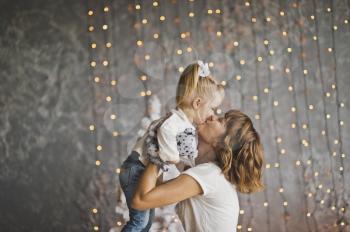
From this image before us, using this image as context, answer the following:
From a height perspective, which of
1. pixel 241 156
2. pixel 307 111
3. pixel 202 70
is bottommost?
pixel 241 156

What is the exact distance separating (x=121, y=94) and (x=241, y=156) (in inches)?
48.8

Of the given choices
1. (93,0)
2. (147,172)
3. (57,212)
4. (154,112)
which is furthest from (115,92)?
(147,172)

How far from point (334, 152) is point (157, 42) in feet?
3.88

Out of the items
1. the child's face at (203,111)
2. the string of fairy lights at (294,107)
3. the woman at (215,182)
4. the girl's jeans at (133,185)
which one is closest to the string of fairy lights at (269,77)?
the string of fairy lights at (294,107)

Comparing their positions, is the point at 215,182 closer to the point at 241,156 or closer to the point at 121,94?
the point at 241,156

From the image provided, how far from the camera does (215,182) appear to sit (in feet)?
4.40

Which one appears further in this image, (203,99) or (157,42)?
(157,42)

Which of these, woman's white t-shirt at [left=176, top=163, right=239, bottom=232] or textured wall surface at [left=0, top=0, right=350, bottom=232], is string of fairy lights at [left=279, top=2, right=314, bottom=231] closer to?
textured wall surface at [left=0, top=0, right=350, bottom=232]

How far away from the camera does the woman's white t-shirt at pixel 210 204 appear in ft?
4.36

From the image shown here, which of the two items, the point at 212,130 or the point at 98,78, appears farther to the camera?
the point at 98,78

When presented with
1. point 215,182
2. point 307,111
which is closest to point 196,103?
point 215,182

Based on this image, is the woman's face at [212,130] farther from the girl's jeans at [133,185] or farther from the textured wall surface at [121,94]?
the textured wall surface at [121,94]

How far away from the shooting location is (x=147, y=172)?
1.31 metres

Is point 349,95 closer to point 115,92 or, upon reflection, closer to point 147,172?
point 115,92
